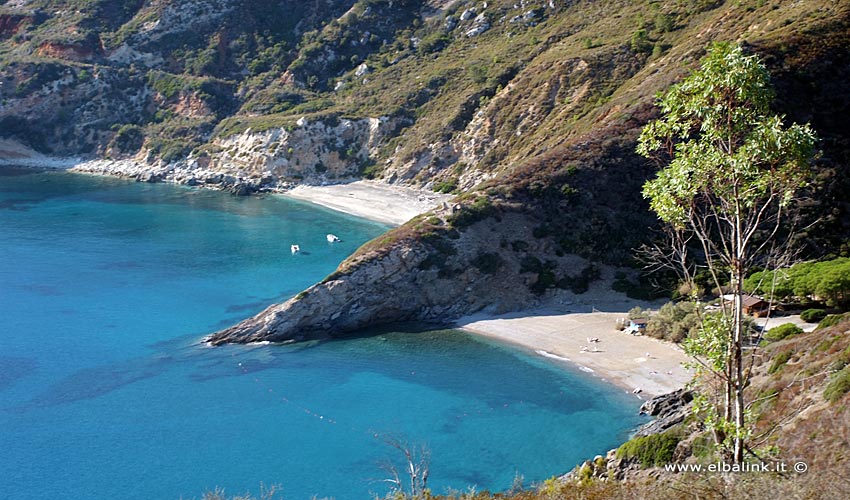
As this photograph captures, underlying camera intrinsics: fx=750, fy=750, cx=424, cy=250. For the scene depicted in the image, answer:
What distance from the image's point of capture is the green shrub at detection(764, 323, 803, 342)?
1496 inches

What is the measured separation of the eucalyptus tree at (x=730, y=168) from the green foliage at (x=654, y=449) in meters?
14.8

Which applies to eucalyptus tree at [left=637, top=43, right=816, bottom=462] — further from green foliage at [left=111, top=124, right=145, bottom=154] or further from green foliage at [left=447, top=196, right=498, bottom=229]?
green foliage at [left=111, top=124, right=145, bottom=154]

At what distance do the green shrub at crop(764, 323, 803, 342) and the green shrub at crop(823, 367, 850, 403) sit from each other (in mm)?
13774

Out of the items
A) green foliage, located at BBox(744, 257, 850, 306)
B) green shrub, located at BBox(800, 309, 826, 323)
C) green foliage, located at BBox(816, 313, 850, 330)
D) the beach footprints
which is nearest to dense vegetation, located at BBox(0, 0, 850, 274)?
green foliage, located at BBox(744, 257, 850, 306)

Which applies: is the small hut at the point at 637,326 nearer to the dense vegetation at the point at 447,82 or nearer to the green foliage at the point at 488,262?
the dense vegetation at the point at 447,82

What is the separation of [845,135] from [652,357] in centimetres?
2724

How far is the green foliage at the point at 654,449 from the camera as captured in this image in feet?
89.5

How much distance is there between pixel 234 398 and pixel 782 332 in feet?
94.4

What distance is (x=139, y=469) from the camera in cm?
3291

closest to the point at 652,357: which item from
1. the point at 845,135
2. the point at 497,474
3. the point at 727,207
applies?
the point at 497,474

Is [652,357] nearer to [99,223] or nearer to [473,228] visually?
[473,228]

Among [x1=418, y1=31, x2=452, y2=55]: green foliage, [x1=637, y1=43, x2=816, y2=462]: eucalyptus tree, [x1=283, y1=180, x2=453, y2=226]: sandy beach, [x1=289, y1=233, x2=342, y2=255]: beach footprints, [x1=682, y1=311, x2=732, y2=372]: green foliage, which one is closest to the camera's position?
[x1=637, y1=43, x2=816, y2=462]: eucalyptus tree

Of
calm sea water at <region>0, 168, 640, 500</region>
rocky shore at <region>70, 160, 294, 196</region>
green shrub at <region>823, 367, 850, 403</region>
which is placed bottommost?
calm sea water at <region>0, 168, 640, 500</region>

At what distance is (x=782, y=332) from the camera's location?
3822 cm
